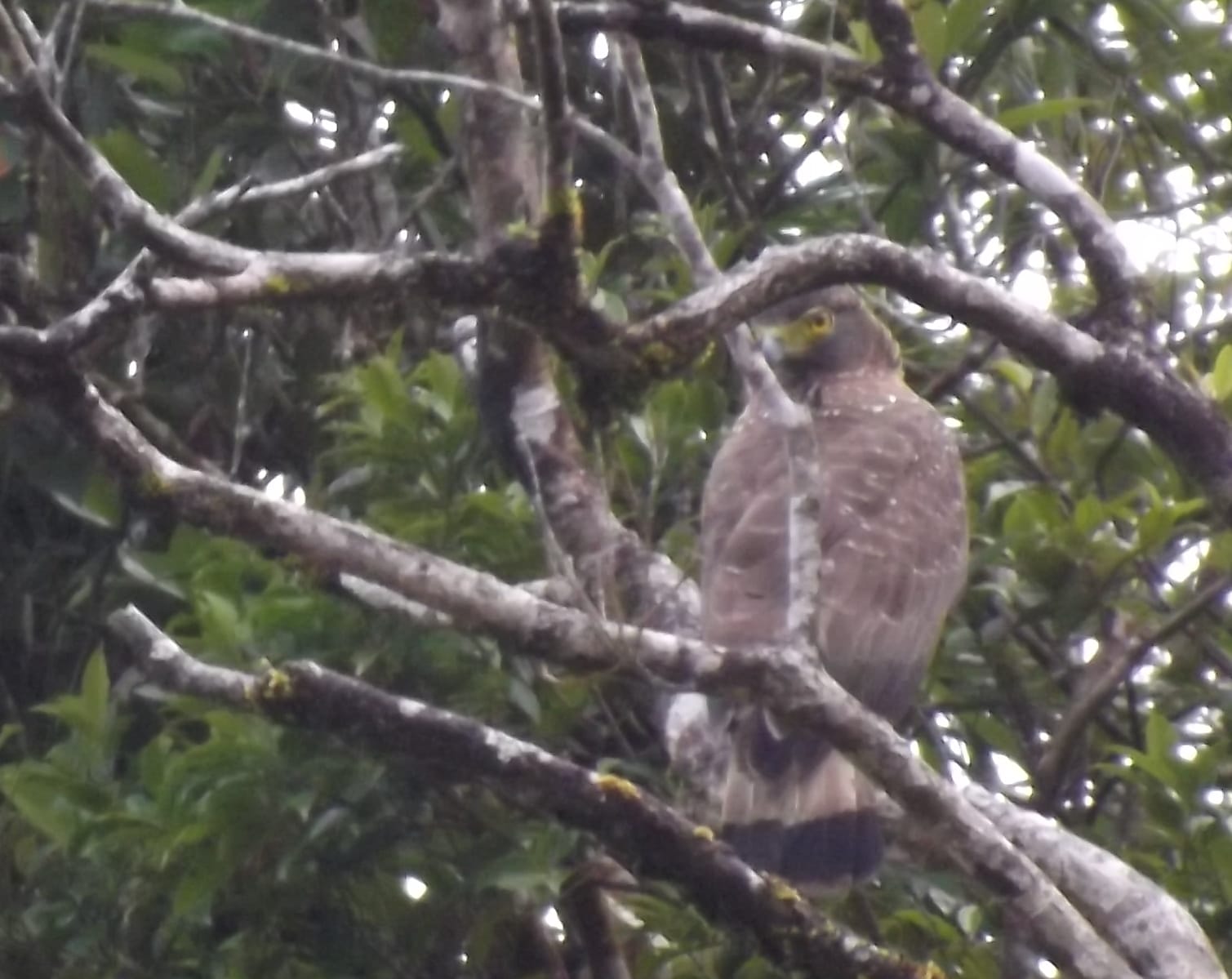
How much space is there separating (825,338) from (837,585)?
95cm

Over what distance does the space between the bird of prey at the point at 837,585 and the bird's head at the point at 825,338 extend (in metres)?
0.20

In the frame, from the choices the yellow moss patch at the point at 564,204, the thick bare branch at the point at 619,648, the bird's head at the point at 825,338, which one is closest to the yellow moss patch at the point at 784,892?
the thick bare branch at the point at 619,648

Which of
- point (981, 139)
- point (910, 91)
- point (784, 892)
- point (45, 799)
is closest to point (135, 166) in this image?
point (45, 799)

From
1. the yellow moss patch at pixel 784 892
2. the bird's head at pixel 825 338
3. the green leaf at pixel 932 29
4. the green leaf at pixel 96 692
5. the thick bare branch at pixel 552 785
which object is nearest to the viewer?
the thick bare branch at pixel 552 785

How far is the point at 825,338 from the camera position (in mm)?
4695

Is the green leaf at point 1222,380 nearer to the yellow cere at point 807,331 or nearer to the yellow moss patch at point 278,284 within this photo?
the yellow cere at point 807,331

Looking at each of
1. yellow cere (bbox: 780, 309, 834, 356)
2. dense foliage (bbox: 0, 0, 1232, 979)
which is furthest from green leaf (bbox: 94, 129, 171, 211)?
yellow cere (bbox: 780, 309, 834, 356)

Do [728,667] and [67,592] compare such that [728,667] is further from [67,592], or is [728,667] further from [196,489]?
[67,592]

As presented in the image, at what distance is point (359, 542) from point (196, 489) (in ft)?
0.64

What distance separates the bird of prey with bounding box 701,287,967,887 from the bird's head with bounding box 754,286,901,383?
205 millimetres

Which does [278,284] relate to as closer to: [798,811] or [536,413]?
[536,413]

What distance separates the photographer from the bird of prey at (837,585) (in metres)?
3.45

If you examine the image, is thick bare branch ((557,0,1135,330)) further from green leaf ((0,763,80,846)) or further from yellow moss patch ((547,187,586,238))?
green leaf ((0,763,80,846))

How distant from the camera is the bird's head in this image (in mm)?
4652
